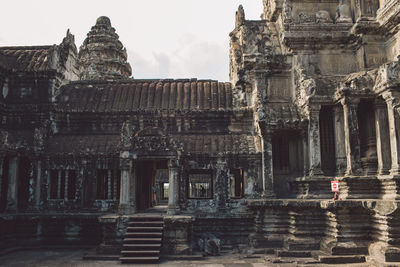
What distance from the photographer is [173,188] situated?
47.6 ft

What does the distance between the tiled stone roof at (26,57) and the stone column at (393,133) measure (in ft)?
48.7

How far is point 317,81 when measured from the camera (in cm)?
1489

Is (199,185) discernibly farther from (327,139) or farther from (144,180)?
(327,139)

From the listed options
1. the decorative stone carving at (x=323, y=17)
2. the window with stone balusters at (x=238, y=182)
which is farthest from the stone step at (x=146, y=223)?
the decorative stone carving at (x=323, y=17)

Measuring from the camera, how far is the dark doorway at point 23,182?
16.2 m

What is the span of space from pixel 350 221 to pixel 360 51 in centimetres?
758

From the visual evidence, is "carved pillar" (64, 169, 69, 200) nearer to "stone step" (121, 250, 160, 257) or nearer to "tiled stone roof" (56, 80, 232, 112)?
"tiled stone roof" (56, 80, 232, 112)

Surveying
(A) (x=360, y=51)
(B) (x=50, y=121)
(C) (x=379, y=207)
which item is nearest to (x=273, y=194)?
(C) (x=379, y=207)

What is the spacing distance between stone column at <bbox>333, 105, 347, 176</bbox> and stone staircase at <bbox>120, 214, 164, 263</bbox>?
733 cm

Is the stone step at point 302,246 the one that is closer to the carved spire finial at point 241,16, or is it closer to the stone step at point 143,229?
the stone step at point 143,229

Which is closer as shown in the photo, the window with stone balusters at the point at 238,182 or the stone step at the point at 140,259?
the stone step at the point at 140,259

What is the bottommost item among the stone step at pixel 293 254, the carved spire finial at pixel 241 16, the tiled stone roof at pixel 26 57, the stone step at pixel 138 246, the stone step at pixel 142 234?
the stone step at pixel 293 254

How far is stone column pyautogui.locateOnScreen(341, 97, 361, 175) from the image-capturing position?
44.5ft

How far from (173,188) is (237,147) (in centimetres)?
343
